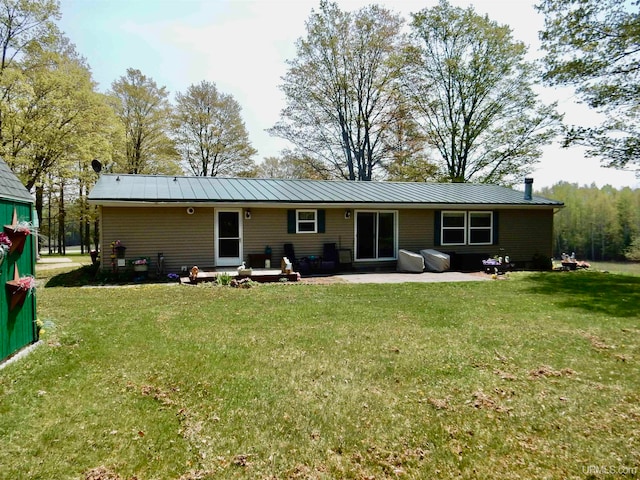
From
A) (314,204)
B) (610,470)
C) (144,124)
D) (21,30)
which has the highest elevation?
(21,30)

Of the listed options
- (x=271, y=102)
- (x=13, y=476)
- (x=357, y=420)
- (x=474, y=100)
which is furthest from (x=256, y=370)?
(x=474, y=100)

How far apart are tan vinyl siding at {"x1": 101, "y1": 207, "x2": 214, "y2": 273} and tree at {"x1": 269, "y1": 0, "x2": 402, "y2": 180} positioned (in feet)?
47.7

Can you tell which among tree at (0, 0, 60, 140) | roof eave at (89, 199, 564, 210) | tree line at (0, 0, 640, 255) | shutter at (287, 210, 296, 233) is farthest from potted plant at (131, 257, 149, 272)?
tree at (0, 0, 60, 140)

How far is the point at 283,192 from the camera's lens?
12484mm

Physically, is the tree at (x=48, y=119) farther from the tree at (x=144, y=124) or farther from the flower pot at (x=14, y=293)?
the flower pot at (x=14, y=293)

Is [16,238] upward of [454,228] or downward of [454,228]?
downward

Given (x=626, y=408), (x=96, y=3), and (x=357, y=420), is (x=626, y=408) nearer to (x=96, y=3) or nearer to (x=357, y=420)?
(x=357, y=420)

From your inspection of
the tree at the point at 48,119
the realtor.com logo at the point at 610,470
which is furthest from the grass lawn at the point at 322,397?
the tree at the point at 48,119

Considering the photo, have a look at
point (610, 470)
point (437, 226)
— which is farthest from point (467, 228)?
point (610, 470)

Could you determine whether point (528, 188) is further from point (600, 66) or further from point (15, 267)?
point (15, 267)

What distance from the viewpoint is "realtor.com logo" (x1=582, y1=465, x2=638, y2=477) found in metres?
2.42

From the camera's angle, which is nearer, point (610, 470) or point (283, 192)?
point (610, 470)

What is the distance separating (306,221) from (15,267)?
8722 millimetres

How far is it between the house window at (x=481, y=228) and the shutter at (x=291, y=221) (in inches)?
273
